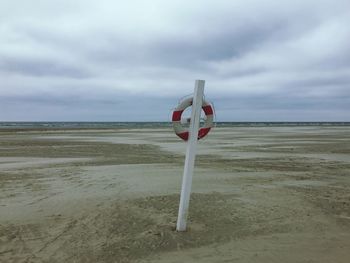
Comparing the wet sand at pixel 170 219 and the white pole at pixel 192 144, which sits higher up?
the white pole at pixel 192 144

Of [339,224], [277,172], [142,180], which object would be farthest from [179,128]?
[277,172]

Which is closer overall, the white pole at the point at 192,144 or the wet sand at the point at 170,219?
the wet sand at the point at 170,219

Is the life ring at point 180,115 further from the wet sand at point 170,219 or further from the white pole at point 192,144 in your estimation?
the wet sand at point 170,219

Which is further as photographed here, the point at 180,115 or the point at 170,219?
the point at 170,219

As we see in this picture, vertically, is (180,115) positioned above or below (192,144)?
above

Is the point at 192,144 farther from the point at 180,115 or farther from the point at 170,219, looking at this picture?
the point at 170,219

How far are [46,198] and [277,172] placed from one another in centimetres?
763

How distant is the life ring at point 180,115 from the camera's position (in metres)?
6.43

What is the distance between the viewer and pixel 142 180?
38.6ft

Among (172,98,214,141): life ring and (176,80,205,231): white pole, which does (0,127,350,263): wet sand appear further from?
(172,98,214,141): life ring

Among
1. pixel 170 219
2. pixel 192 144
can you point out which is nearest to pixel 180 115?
pixel 192 144

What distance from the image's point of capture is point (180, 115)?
6.47 m

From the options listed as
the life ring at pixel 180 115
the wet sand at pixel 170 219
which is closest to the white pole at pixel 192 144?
the life ring at pixel 180 115

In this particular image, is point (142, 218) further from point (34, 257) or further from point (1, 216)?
point (1, 216)
